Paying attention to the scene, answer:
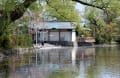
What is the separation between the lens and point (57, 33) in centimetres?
5419

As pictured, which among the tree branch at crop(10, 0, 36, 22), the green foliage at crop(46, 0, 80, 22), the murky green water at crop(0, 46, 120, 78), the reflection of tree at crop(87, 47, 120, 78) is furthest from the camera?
the green foliage at crop(46, 0, 80, 22)

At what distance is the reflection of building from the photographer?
5319 cm

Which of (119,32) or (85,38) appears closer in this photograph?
(85,38)

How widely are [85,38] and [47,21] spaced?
297 inches

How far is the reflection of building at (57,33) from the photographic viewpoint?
53.2 meters

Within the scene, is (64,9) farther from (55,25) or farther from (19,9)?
(55,25)

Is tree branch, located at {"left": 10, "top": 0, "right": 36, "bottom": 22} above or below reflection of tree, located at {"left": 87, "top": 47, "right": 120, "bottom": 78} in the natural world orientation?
above

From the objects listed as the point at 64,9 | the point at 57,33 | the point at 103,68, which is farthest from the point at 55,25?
the point at 103,68

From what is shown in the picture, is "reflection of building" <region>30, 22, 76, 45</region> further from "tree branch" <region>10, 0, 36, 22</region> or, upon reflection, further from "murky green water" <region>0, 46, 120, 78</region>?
"murky green water" <region>0, 46, 120, 78</region>

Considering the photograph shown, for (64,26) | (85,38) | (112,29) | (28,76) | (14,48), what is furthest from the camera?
(112,29)

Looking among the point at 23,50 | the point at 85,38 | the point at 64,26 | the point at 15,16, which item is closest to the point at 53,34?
the point at 64,26

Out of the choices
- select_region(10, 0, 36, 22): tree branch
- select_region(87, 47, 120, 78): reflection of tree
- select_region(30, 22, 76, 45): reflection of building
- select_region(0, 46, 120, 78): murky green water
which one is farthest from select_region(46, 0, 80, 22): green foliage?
select_region(30, 22, 76, 45): reflection of building

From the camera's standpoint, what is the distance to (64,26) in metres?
54.1

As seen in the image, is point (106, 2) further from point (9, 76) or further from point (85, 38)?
point (85, 38)
